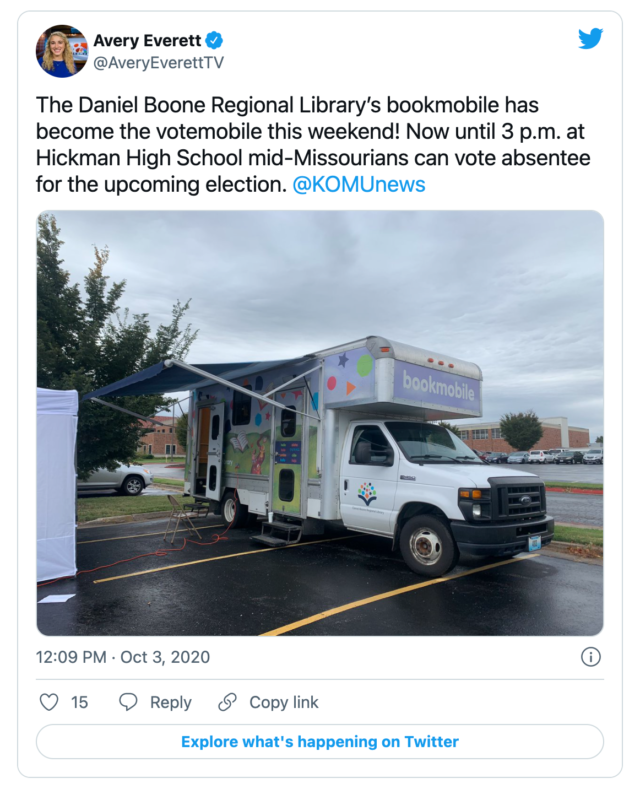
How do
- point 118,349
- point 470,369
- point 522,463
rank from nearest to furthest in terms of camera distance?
point 470,369 → point 118,349 → point 522,463

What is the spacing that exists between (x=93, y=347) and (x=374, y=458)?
6.22 metres

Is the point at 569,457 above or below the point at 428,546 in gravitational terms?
below

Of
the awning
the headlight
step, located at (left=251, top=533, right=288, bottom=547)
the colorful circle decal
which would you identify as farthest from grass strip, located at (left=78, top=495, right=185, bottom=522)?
the headlight

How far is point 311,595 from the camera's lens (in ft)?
16.8

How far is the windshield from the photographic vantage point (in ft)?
21.3

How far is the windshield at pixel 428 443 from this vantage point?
6484 mm
